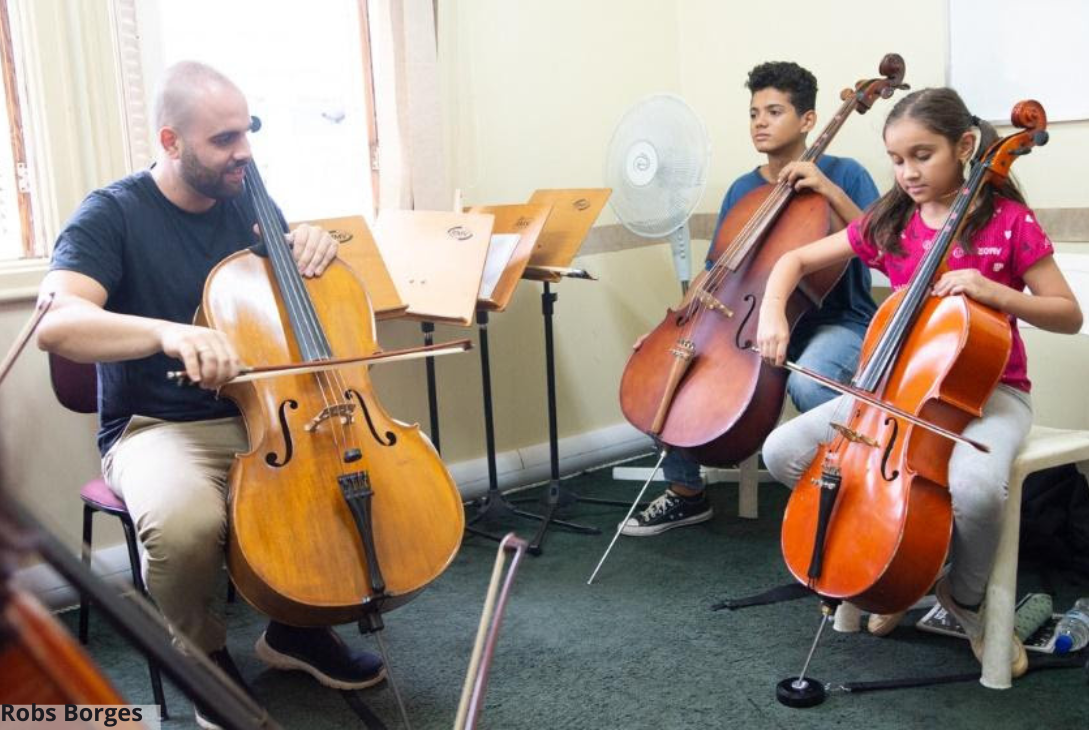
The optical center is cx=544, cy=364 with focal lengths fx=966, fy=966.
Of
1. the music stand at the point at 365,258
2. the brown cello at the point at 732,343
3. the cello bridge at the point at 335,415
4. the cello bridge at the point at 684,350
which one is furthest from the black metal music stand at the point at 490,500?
the cello bridge at the point at 335,415

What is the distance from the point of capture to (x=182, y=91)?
192cm

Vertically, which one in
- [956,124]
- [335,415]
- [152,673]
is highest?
[956,124]

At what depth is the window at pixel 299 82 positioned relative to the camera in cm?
278

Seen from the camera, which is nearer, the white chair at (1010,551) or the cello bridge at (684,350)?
the white chair at (1010,551)

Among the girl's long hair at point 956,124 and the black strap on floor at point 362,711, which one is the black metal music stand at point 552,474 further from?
the girl's long hair at point 956,124

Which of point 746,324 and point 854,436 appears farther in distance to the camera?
point 746,324

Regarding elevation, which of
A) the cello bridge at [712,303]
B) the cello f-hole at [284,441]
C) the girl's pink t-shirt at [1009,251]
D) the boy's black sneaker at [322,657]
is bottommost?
the boy's black sneaker at [322,657]

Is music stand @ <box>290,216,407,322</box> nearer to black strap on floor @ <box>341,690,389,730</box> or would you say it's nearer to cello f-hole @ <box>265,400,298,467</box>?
cello f-hole @ <box>265,400,298,467</box>

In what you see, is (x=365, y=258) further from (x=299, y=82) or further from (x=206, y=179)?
(x=299, y=82)

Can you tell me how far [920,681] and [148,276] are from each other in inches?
67.7

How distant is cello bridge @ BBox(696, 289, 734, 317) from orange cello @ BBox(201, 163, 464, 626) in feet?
2.98

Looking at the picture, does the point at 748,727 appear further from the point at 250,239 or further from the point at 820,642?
the point at 250,239

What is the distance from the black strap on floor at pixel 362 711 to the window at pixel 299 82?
5.12ft

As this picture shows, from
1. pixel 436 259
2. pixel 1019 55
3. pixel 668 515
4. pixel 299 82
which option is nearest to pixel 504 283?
pixel 436 259
